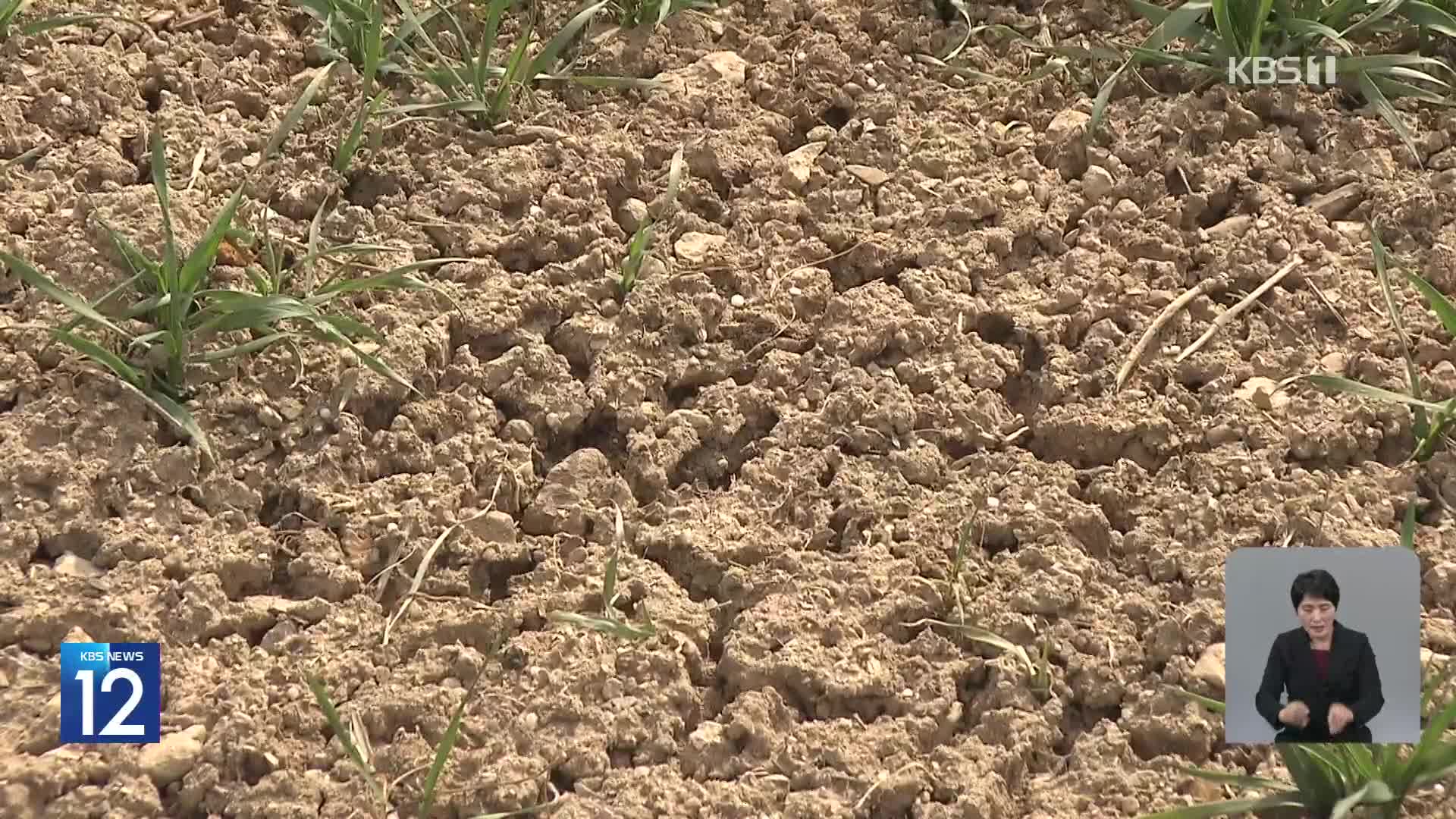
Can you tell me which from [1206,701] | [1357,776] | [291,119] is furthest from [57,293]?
[1357,776]

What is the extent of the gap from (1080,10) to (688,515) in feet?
2.63

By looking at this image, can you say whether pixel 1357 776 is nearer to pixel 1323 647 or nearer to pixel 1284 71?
pixel 1323 647

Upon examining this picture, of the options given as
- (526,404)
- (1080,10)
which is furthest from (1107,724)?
(1080,10)

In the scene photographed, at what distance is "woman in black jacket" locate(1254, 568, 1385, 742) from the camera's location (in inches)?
41.1

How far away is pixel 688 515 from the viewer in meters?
1.27

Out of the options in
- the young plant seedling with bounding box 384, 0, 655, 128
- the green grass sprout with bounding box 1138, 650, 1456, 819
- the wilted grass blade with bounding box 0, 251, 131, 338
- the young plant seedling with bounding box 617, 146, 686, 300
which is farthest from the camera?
the young plant seedling with bounding box 384, 0, 655, 128

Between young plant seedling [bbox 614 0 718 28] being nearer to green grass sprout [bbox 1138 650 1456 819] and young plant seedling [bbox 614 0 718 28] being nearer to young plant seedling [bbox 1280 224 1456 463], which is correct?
young plant seedling [bbox 1280 224 1456 463]

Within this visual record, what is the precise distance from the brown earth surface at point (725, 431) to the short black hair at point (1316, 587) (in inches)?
4.5

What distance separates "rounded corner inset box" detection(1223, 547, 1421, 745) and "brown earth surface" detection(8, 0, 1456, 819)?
0.24 ft

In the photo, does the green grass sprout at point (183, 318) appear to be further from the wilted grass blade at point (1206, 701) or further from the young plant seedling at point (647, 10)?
the wilted grass blade at point (1206, 701)

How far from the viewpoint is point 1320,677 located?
1047 millimetres

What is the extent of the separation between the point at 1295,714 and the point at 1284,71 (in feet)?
2.60

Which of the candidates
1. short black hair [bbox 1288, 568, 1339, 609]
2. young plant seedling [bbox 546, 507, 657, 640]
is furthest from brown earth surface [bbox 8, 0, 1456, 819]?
short black hair [bbox 1288, 568, 1339, 609]

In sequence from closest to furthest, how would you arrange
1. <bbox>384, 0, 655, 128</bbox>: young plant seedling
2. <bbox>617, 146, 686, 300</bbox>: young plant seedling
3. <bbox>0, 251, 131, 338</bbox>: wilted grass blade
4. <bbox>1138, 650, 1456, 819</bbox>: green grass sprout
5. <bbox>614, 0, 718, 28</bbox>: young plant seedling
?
<bbox>1138, 650, 1456, 819</bbox>: green grass sprout, <bbox>0, 251, 131, 338</bbox>: wilted grass blade, <bbox>617, 146, 686, 300</bbox>: young plant seedling, <bbox>384, 0, 655, 128</bbox>: young plant seedling, <bbox>614, 0, 718, 28</bbox>: young plant seedling
